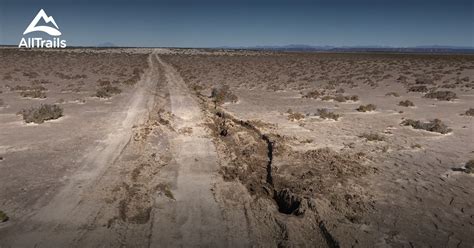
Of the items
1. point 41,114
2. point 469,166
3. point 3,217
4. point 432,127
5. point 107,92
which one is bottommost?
point 3,217

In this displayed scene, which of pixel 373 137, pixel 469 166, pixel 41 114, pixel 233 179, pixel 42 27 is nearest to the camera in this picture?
pixel 233 179

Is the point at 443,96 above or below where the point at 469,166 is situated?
above

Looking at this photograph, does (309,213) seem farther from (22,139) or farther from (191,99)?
(191,99)

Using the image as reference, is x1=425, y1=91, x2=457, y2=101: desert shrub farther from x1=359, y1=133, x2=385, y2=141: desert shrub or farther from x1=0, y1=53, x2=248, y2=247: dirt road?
x1=0, y1=53, x2=248, y2=247: dirt road

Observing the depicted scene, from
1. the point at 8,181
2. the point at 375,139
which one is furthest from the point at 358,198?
the point at 8,181

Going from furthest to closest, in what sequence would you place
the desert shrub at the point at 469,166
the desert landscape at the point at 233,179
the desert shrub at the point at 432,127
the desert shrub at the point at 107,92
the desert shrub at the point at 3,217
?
the desert shrub at the point at 107,92 → the desert shrub at the point at 432,127 → the desert shrub at the point at 469,166 → the desert shrub at the point at 3,217 → the desert landscape at the point at 233,179

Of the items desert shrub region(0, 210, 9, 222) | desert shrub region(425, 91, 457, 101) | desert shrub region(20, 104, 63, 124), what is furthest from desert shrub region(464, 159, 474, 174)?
desert shrub region(20, 104, 63, 124)

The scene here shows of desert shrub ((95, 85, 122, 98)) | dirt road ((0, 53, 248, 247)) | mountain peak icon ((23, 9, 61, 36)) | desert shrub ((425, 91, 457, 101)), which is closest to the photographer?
dirt road ((0, 53, 248, 247))

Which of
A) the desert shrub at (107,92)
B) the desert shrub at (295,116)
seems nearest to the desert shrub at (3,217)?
the desert shrub at (295,116)

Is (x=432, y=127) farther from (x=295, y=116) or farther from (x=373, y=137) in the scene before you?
(x=295, y=116)

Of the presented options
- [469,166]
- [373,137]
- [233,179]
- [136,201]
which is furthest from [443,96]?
[136,201]

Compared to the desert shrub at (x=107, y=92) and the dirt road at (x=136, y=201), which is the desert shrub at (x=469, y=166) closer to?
the dirt road at (x=136, y=201)
